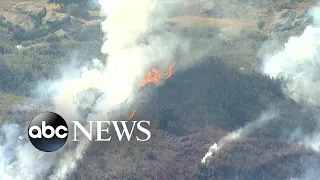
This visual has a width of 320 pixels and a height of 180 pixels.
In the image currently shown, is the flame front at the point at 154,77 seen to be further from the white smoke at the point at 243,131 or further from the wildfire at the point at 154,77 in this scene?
the white smoke at the point at 243,131

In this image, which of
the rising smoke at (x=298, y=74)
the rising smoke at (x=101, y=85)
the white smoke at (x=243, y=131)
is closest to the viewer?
the rising smoke at (x=101, y=85)

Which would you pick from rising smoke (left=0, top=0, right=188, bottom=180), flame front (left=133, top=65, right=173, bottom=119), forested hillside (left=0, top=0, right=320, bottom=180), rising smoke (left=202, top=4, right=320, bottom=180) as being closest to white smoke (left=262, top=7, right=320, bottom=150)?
rising smoke (left=202, top=4, right=320, bottom=180)

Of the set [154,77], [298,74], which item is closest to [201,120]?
[154,77]

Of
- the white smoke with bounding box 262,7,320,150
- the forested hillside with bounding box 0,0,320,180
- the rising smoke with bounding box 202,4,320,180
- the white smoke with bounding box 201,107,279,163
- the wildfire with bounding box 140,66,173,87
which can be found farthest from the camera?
the wildfire with bounding box 140,66,173,87

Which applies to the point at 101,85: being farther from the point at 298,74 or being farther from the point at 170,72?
the point at 298,74


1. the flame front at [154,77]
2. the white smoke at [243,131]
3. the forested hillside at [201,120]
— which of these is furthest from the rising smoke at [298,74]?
the flame front at [154,77]

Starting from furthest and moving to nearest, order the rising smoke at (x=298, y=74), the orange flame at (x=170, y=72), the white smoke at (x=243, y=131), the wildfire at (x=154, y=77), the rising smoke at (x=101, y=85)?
1. the orange flame at (x=170, y=72)
2. the wildfire at (x=154, y=77)
3. the rising smoke at (x=298, y=74)
4. the white smoke at (x=243, y=131)
5. the rising smoke at (x=101, y=85)

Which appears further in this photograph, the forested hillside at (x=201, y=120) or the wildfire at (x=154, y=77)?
the wildfire at (x=154, y=77)

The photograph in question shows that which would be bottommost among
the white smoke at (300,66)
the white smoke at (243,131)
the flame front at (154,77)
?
the white smoke at (243,131)

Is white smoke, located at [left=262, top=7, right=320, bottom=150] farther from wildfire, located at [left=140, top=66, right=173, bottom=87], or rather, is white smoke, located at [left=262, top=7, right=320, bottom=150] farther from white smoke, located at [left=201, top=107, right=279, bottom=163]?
wildfire, located at [left=140, top=66, right=173, bottom=87]
